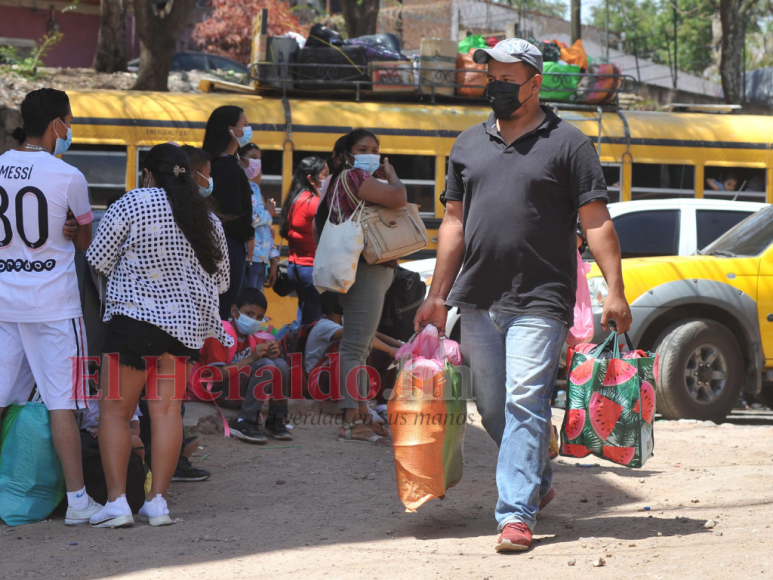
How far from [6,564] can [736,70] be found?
778 inches

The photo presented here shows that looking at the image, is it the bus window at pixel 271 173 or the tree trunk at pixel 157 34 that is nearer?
the bus window at pixel 271 173

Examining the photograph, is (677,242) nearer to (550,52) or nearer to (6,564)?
(550,52)

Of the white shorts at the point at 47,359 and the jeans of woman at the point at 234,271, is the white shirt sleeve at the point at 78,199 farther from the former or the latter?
the jeans of woman at the point at 234,271

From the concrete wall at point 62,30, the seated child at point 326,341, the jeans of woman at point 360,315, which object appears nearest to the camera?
the jeans of woman at point 360,315

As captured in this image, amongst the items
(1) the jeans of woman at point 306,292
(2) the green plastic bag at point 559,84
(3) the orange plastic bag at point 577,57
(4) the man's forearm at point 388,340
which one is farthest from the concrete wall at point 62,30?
(4) the man's forearm at point 388,340

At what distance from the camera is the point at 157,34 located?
14.6 m

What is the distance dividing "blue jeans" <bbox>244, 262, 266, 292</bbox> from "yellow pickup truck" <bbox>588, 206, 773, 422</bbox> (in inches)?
107

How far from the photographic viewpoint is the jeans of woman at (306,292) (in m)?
7.45

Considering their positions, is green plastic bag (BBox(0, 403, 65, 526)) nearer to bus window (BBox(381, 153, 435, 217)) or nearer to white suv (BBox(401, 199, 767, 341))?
white suv (BBox(401, 199, 767, 341))

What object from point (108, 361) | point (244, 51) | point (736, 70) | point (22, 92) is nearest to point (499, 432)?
point (108, 361)

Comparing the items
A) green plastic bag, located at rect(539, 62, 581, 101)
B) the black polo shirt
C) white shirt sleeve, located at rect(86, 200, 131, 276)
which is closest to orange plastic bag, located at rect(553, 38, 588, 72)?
green plastic bag, located at rect(539, 62, 581, 101)

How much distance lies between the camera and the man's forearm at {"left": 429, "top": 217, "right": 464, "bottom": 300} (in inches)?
177

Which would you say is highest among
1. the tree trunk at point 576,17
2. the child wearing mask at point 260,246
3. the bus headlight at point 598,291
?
the tree trunk at point 576,17

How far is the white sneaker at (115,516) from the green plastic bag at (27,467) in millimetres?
315
